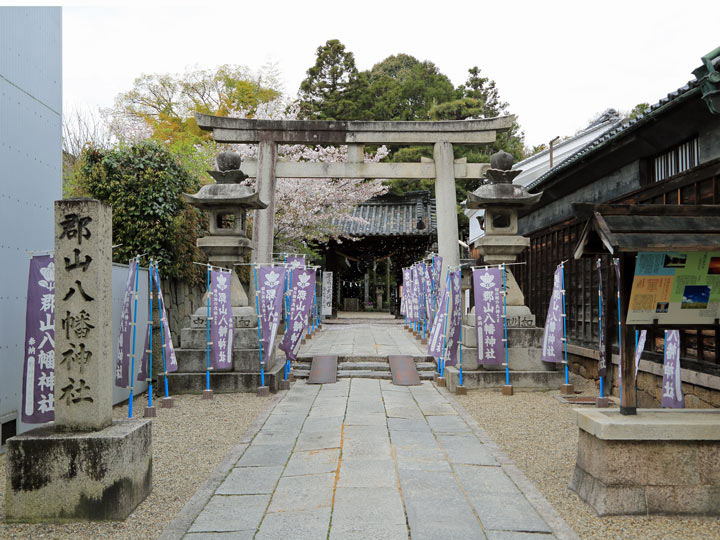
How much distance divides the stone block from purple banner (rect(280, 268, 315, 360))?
1.98 feet

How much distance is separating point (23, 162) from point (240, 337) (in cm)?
489

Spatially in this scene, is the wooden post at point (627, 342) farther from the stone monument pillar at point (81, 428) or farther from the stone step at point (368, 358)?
the stone step at point (368, 358)

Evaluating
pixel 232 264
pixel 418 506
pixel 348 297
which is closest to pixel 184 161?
pixel 232 264

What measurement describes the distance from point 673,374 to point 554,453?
85.3 inches

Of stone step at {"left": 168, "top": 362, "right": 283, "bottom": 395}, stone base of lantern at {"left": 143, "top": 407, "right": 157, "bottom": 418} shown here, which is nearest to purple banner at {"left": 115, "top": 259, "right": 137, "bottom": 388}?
stone base of lantern at {"left": 143, "top": 407, "right": 157, "bottom": 418}

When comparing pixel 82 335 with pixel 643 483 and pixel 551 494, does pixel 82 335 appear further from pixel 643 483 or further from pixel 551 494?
pixel 643 483

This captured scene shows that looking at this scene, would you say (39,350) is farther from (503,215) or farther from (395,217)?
(395,217)

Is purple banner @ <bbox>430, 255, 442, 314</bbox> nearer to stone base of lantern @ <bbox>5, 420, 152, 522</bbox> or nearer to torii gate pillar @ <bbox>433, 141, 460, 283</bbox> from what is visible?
torii gate pillar @ <bbox>433, 141, 460, 283</bbox>

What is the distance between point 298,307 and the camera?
11.0 metres

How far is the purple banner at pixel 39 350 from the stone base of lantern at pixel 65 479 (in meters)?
1.62

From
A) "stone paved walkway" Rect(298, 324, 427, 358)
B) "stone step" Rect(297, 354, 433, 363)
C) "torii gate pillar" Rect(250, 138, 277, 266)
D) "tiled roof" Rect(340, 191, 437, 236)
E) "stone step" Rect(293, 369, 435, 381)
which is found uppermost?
"tiled roof" Rect(340, 191, 437, 236)

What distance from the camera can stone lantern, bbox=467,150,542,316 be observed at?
10.4 m

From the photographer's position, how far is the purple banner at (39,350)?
582 centimetres

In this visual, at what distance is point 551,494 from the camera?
4699 mm
